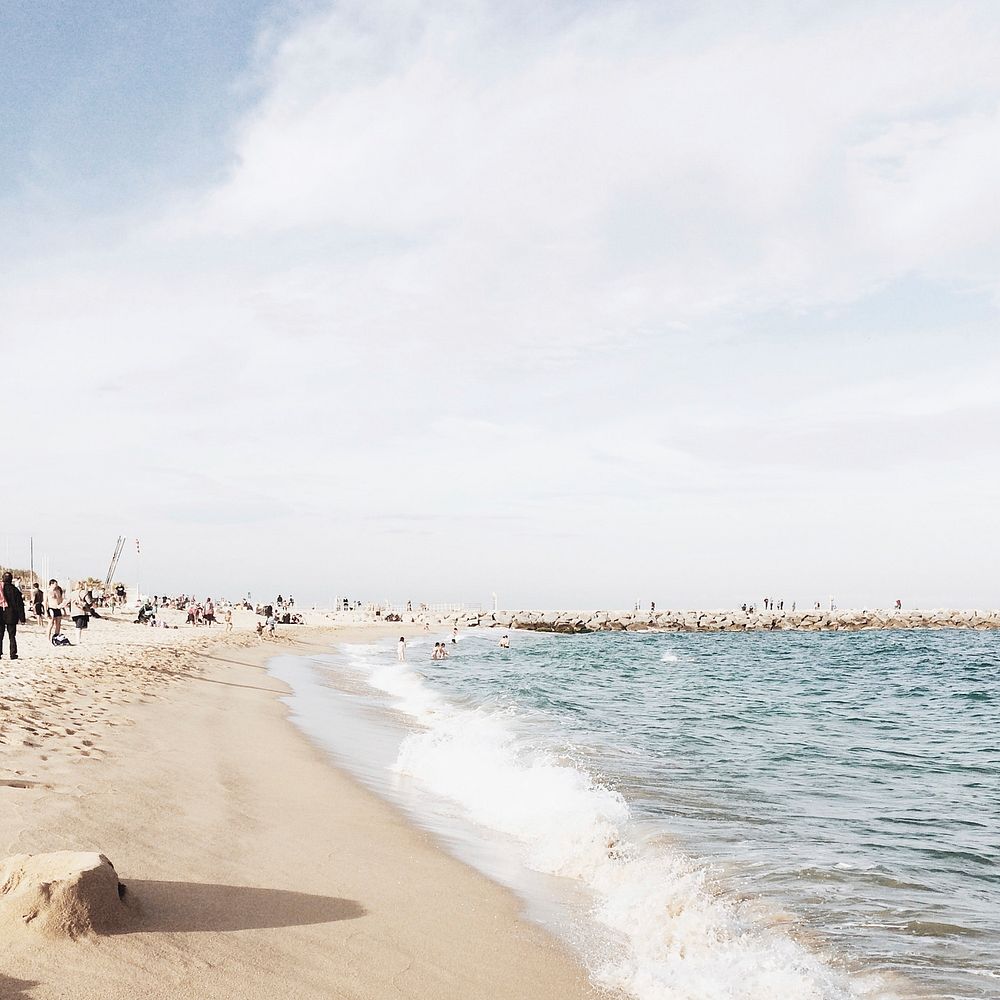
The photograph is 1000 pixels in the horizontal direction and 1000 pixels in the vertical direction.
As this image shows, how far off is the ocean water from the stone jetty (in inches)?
2642

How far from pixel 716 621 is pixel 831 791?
8548 cm

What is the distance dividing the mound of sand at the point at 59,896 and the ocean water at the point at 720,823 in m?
2.94

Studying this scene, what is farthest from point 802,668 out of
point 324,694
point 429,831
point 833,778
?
point 429,831

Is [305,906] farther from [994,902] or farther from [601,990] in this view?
[994,902]

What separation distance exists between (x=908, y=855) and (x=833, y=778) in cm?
414

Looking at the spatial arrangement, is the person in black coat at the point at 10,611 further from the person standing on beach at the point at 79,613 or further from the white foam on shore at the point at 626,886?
the white foam on shore at the point at 626,886

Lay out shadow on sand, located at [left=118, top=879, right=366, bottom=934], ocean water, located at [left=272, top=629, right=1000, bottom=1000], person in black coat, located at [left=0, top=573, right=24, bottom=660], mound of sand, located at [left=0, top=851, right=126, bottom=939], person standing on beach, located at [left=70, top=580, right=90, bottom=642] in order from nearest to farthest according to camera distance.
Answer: mound of sand, located at [left=0, top=851, right=126, bottom=939] → shadow on sand, located at [left=118, top=879, right=366, bottom=934] → ocean water, located at [left=272, top=629, right=1000, bottom=1000] → person in black coat, located at [left=0, top=573, right=24, bottom=660] → person standing on beach, located at [left=70, top=580, right=90, bottom=642]

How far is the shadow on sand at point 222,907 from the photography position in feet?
15.1

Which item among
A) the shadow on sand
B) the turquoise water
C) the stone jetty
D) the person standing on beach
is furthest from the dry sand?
the stone jetty

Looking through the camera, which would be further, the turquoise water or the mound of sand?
the turquoise water

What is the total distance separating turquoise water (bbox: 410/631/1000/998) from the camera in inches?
251

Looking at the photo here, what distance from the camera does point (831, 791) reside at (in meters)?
11.4

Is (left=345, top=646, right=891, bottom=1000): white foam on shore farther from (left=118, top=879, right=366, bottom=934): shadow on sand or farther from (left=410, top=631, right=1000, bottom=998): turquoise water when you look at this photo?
(left=118, top=879, right=366, bottom=934): shadow on sand

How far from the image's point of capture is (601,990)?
491cm
